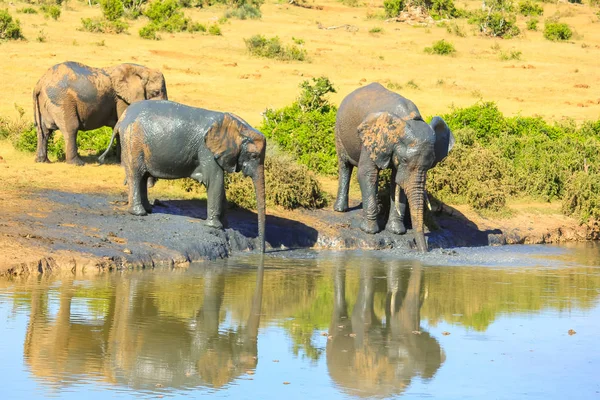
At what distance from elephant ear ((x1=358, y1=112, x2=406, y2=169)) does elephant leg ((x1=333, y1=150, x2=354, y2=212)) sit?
1.50 meters

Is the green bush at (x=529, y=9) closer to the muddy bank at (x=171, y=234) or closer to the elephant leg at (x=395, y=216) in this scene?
the muddy bank at (x=171, y=234)

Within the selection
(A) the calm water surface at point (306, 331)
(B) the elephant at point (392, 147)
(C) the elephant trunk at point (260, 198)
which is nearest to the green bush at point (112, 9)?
(B) the elephant at point (392, 147)

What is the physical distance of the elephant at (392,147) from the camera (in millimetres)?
15523

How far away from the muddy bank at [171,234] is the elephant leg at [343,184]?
16 cm

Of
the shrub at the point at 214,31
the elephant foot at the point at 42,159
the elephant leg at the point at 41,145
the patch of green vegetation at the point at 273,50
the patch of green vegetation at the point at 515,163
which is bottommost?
the shrub at the point at 214,31

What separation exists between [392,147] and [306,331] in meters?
5.51

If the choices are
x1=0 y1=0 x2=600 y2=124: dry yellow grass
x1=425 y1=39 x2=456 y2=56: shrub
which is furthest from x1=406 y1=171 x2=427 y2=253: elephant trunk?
Result: x1=425 y1=39 x2=456 y2=56: shrub

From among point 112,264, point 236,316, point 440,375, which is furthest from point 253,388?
point 112,264

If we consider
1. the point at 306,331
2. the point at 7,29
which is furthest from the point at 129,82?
the point at 7,29

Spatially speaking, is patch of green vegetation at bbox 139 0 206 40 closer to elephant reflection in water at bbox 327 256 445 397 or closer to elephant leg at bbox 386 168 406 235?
elephant leg at bbox 386 168 406 235

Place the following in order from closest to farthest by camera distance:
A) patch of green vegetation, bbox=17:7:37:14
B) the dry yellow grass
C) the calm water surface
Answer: the calm water surface, the dry yellow grass, patch of green vegetation, bbox=17:7:37:14

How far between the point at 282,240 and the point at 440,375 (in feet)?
22.7

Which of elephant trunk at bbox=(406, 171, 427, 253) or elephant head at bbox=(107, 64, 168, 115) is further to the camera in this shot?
elephant head at bbox=(107, 64, 168, 115)

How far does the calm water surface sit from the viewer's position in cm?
870
